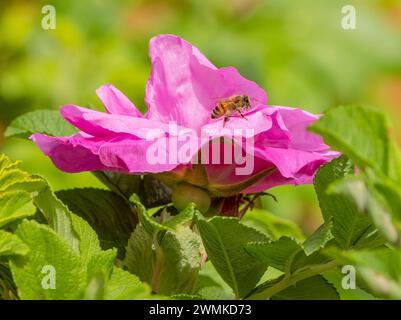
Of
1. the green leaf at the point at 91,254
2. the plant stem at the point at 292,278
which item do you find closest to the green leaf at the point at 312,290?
the plant stem at the point at 292,278

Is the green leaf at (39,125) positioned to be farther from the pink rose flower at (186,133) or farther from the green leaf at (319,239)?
the green leaf at (319,239)

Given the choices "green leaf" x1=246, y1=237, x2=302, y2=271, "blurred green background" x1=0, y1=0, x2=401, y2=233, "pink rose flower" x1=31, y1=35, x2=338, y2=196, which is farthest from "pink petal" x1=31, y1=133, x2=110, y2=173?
"blurred green background" x1=0, y1=0, x2=401, y2=233

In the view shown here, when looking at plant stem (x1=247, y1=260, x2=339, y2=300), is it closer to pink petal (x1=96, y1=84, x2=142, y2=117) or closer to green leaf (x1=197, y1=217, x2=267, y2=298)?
green leaf (x1=197, y1=217, x2=267, y2=298)

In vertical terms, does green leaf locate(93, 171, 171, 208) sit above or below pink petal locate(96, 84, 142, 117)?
below

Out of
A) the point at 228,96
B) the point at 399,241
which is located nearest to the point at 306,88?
the point at 228,96

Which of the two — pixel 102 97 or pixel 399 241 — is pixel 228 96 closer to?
pixel 102 97

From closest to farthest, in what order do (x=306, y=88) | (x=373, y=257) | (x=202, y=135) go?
(x=373, y=257) → (x=202, y=135) → (x=306, y=88)

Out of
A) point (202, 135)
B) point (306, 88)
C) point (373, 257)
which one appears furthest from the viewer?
point (306, 88)
